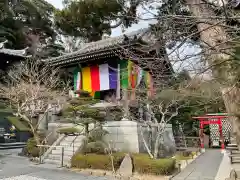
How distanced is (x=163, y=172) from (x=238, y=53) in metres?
6.96

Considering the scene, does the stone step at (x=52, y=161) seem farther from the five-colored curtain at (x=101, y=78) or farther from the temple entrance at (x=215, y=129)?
the temple entrance at (x=215, y=129)

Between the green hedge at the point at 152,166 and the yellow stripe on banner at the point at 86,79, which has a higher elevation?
the yellow stripe on banner at the point at 86,79

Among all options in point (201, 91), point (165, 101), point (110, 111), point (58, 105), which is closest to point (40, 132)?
point (58, 105)

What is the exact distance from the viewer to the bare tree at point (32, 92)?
13098 millimetres

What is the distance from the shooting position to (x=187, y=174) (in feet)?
29.2

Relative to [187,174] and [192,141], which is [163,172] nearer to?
[187,174]

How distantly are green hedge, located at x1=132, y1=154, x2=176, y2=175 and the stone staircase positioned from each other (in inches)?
135

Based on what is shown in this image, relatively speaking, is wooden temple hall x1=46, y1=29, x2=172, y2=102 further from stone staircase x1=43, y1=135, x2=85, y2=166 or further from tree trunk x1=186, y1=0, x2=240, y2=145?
tree trunk x1=186, y1=0, x2=240, y2=145

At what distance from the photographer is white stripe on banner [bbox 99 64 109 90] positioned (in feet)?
45.9

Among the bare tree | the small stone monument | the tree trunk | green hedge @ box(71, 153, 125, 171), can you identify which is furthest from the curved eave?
the tree trunk

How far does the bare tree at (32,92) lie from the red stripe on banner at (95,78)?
6.99 ft

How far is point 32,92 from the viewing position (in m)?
13.2

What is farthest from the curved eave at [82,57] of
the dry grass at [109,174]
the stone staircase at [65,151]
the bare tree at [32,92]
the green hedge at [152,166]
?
the dry grass at [109,174]

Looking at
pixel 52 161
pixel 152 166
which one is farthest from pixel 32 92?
pixel 152 166
